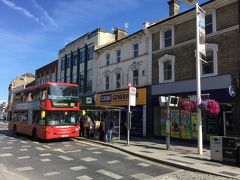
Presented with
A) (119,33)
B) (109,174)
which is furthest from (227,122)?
(119,33)

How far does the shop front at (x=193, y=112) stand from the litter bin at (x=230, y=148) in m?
3.19

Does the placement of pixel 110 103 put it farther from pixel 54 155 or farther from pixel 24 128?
pixel 54 155

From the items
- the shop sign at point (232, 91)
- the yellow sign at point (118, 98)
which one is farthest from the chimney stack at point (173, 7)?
the shop sign at point (232, 91)

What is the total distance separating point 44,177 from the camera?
29.3 ft

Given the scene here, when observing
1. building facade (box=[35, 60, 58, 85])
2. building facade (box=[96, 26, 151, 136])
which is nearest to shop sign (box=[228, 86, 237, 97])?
building facade (box=[96, 26, 151, 136])

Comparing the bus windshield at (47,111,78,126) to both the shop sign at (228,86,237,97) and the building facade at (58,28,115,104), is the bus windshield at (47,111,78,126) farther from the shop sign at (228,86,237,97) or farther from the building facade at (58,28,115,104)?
the building facade at (58,28,115,104)

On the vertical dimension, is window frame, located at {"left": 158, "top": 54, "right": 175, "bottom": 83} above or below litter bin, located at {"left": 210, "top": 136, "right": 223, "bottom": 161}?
above

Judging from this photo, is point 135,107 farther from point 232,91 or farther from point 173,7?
point 232,91

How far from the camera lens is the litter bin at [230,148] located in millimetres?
11094

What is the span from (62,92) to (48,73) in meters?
26.5

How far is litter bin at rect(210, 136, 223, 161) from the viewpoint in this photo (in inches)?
460

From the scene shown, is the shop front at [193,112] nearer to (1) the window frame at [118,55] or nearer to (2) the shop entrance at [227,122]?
(2) the shop entrance at [227,122]

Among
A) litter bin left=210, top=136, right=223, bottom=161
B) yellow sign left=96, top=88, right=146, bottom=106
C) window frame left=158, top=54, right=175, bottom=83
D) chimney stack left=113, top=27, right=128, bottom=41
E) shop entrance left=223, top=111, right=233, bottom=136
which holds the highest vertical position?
chimney stack left=113, top=27, right=128, bottom=41

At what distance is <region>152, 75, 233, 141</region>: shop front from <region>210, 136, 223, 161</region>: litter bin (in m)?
2.88
